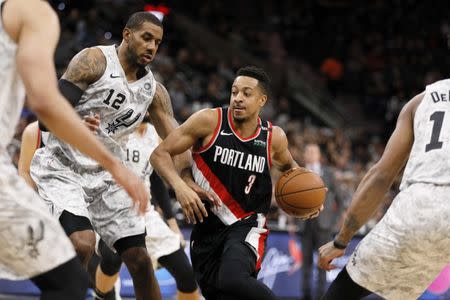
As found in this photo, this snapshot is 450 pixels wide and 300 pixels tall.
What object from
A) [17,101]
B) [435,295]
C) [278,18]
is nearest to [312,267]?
[435,295]

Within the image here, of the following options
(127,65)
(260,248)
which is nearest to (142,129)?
Answer: (127,65)

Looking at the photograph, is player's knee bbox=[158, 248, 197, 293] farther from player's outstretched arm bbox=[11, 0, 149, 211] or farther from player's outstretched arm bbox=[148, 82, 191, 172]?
player's outstretched arm bbox=[11, 0, 149, 211]

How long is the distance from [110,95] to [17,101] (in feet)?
6.20

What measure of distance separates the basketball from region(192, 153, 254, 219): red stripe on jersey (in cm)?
27

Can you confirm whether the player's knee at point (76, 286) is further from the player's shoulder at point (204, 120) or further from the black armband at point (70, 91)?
the player's shoulder at point (204, 120)

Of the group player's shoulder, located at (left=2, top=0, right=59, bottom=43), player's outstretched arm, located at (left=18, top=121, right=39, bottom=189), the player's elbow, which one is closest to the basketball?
the player's elbow

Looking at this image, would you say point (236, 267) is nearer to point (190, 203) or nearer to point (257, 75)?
point (190, 203)

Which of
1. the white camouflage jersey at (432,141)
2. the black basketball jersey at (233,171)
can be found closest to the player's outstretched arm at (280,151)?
the black basketball jersey at (233,171)

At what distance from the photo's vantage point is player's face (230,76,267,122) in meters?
5.91

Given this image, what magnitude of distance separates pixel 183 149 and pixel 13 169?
2182mm

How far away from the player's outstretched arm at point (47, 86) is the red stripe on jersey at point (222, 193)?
2.24 meters

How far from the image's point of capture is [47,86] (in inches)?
137

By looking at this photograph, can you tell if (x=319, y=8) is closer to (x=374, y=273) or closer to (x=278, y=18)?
(x=278, y=18)

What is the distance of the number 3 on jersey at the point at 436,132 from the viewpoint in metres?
4.35
